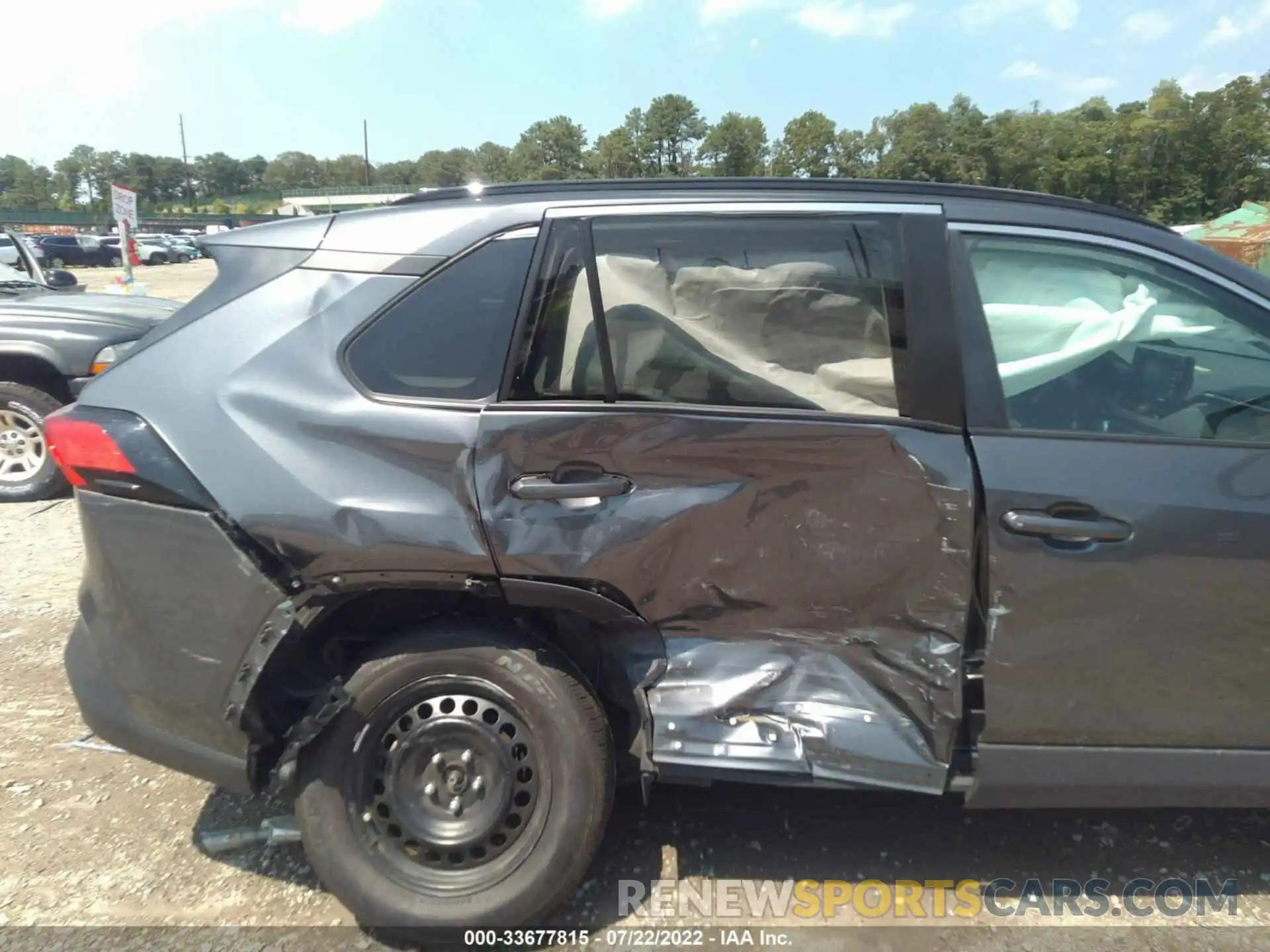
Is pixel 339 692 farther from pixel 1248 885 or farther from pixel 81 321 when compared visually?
pixel 81 321

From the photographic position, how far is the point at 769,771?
2.40m

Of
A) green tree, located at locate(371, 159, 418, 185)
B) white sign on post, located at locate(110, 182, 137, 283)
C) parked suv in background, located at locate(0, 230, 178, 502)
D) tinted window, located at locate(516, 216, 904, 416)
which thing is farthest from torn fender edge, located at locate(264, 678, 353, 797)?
green tree, located at locate(371, 159, 418, 185)

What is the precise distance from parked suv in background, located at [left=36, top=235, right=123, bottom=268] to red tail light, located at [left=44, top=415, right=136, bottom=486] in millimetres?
43233

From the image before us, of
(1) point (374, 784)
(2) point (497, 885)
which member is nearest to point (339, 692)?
(1) point (374, 784)

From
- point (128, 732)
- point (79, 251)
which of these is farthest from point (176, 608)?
point (79, 251)

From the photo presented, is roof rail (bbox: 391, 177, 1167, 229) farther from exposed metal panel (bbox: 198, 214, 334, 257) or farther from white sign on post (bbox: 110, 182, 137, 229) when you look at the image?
white sign on post (bbox: 110, 182, 137, 229)

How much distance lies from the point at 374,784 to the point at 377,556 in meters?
0.66

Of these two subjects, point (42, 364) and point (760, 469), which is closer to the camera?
point (760, 469)

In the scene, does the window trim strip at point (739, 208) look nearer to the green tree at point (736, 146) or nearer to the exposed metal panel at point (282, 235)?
the exposed metal panel at point (282, 235)

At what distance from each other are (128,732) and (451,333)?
4.83ft

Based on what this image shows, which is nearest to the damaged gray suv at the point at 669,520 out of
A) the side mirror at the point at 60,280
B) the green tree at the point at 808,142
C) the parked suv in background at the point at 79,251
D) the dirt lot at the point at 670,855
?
the dirt lot at the point at 670,855

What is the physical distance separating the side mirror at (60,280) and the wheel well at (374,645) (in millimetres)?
6709

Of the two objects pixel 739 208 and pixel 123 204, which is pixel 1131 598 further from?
pixel 123 204

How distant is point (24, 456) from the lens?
21.4 ft
